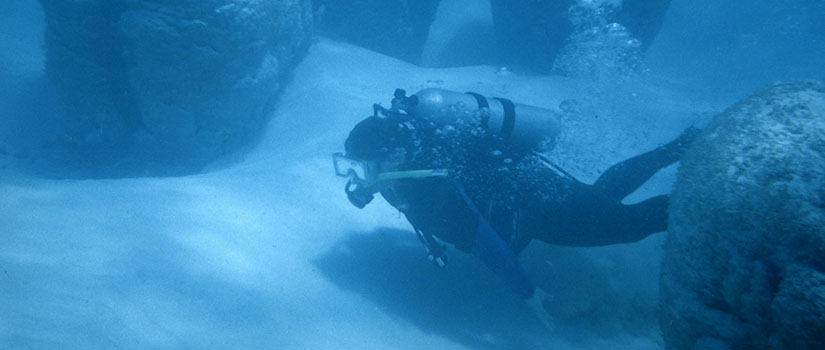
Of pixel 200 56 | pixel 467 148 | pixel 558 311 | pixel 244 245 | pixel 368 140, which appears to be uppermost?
pixel 200 56

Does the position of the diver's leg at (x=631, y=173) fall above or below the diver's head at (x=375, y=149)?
above

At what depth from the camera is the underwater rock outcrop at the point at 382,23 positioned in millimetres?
12688

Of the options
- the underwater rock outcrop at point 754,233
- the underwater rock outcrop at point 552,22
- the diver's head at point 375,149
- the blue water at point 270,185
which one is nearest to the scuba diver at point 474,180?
the diver's head at point 375,149

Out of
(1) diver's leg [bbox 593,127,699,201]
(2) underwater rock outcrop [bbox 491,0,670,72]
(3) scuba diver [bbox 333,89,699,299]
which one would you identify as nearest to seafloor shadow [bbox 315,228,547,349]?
(3) scuba diver [bbox 333,89,699,299]

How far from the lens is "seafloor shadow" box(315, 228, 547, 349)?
439 cm

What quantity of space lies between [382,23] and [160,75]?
24.7ft

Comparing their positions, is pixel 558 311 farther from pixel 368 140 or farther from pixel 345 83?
pixel 345 83

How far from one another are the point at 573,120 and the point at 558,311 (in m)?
8.39

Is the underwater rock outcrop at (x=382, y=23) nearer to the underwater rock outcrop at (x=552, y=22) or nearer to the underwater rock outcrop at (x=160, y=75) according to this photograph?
the underwater rock outcrop at (x=552, y=22)

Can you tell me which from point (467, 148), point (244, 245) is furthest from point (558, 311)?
point (244, 245)

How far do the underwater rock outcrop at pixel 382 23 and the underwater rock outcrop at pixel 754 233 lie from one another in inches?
432

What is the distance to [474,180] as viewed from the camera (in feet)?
15.1

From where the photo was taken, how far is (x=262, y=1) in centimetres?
741

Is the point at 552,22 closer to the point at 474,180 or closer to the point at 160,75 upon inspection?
the point at 474,180
